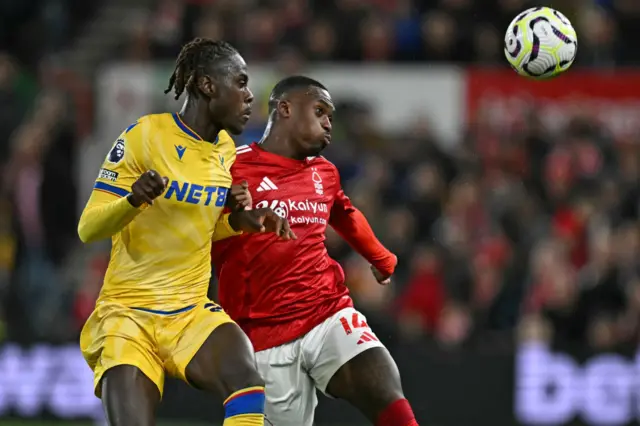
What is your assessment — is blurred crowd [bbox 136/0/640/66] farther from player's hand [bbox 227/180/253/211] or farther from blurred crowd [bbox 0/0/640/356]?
player's hand [bbox 227/180/253/211]

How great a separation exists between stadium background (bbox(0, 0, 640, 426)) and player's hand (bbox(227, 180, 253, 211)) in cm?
572

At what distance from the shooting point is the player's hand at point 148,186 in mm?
6723

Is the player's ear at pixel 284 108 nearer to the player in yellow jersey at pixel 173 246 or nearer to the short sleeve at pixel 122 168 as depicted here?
the player in yellow jersey at pixel 173 246

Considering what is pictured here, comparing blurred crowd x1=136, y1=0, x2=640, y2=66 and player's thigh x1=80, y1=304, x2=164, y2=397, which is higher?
blurred crowd x1=136, y1=0, x2=640, y2=66

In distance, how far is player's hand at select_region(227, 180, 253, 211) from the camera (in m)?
7.41

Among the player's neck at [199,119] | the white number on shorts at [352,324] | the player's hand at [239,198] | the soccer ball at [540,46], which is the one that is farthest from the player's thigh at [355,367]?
the soccer ball at [540,46]

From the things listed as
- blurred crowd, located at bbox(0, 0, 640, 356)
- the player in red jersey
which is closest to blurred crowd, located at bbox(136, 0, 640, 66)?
blurred crowd, located at bbox(0, 0, 640, 356)

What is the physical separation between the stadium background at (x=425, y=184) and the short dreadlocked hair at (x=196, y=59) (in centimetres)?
589

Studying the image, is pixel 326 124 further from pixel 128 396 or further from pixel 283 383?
pixel 128 396

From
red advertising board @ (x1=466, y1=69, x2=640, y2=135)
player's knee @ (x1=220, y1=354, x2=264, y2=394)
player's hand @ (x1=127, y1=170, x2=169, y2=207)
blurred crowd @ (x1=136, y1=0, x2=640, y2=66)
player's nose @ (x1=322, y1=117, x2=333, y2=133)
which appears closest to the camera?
player's hand @ (x1=127, y1=170, x2=169, y2=207)

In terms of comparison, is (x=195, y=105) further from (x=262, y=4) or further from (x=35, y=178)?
(x=262, y=4)

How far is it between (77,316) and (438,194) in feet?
13.5

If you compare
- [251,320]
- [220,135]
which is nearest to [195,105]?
[220,135]

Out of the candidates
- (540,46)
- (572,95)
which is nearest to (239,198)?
(540,46)
